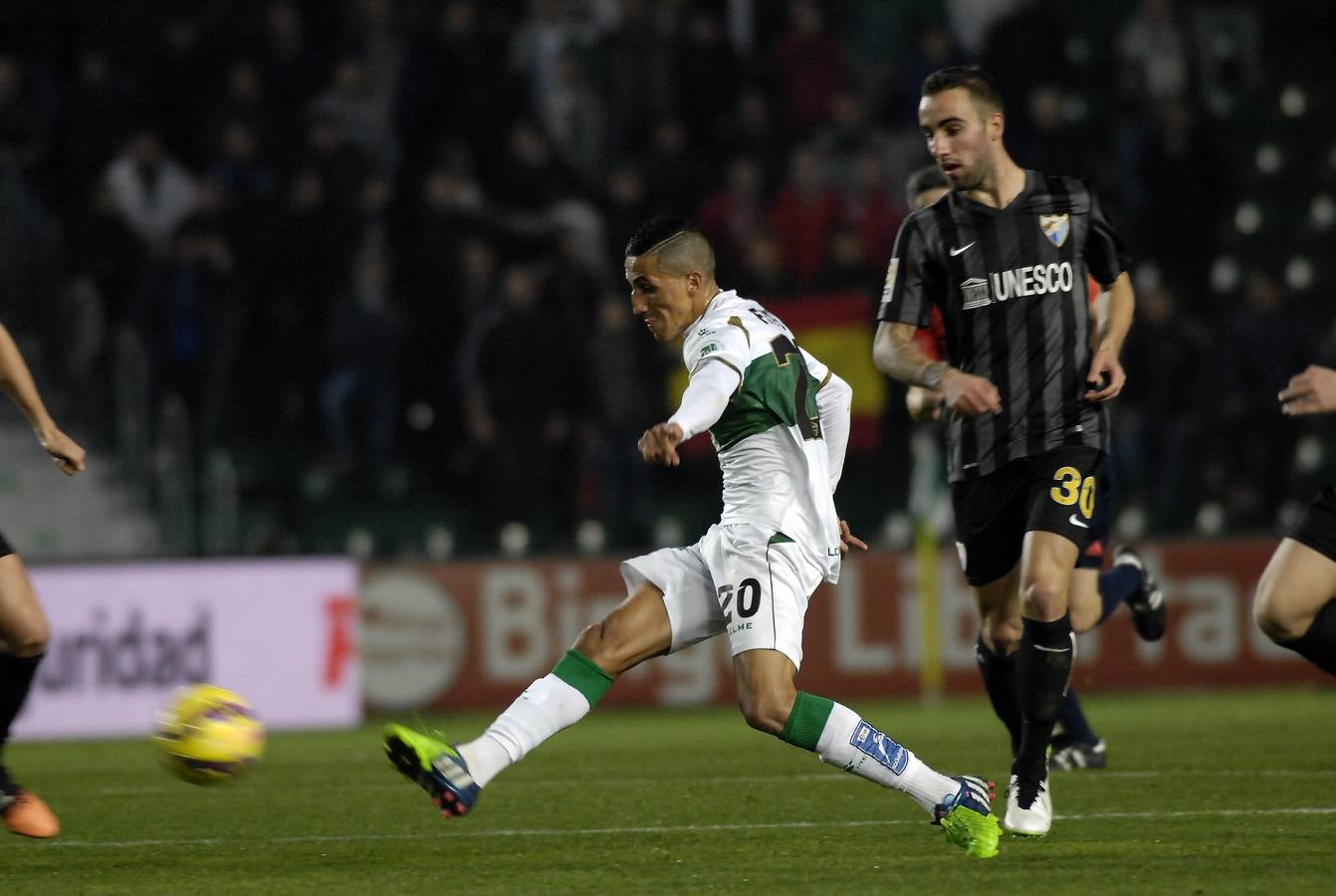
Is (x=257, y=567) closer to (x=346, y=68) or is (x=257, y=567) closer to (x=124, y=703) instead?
(x=124, y=703)

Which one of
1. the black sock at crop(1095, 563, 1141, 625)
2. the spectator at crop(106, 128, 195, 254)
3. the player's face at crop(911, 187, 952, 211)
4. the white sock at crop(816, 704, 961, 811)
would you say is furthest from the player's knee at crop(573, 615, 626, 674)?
the spectator at crop(106, 128, 195, 254)

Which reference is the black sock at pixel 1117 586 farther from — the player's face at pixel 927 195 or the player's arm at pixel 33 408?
the player's arm at pixel 33 408

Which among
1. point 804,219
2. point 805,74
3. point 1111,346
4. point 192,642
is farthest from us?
point 805,74

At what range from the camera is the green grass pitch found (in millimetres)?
5070

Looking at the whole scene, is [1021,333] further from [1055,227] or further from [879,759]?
[879,759]

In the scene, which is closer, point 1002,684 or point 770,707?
point 770,707

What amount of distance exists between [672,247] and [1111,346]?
1.53 meters

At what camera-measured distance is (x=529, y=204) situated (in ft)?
47.8

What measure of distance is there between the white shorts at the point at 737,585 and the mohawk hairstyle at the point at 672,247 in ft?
2.42

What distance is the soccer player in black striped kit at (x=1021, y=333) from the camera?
595 cm

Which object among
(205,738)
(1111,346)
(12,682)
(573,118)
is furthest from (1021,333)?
(573,118)

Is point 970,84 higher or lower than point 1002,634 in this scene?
higher

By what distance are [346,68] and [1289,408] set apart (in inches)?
429

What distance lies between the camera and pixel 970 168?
20.0 feet
